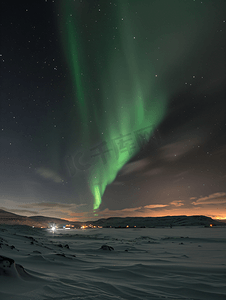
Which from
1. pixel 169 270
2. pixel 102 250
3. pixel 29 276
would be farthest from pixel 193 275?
pixel 102 250

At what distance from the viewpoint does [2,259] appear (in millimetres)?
2695

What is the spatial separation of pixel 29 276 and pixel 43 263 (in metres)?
1.46

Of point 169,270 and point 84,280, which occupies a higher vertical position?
point 84,280

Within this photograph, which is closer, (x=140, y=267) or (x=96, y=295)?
(x=96, y=295)

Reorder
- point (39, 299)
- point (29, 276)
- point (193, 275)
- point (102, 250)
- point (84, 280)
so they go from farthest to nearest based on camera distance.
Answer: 1. point (102, 250)
2. point (193, 275)
3. point (84, 280)
4. point (29, 276)
5. point (39, 299)

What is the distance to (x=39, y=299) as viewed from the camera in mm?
2043

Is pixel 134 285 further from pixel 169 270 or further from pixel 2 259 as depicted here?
pixel 2 259

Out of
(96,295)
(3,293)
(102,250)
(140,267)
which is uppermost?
(3,293)

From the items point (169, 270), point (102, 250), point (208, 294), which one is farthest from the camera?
point (102, 250)

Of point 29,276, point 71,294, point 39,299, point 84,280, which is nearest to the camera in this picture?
point 39,299

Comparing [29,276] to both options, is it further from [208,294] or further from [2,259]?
[208,294]

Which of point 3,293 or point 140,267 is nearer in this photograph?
point 3,293

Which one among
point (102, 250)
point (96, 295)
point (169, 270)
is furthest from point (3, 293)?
point (102, 250)

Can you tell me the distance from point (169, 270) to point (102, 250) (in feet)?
11.9
